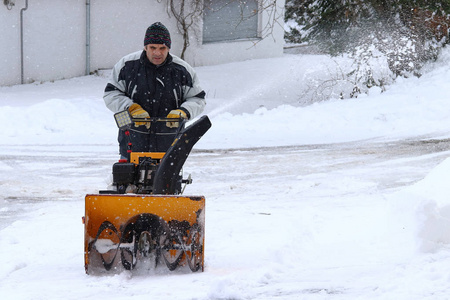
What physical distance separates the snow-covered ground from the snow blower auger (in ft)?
0.39

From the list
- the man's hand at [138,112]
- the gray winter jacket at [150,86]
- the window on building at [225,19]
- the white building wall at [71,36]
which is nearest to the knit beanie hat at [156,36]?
the gray winter jacket at [150,86]

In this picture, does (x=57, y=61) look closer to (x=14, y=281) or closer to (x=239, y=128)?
(x=239, y=128)

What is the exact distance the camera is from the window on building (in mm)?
21359

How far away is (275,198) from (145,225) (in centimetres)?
314

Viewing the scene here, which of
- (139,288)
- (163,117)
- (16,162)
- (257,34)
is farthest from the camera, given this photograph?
(257,34)

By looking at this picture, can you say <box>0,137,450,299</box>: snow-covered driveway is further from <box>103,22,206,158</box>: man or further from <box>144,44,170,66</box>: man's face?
<box>144,44,170,66</box>: man's face

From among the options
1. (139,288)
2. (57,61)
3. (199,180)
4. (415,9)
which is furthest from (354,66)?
(139,288)

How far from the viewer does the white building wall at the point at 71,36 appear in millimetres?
17719

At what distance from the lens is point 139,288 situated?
4.02 meters

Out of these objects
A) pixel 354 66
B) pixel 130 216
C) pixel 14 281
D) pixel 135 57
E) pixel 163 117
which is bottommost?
pixel 14 281

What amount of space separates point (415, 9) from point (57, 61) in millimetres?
9696

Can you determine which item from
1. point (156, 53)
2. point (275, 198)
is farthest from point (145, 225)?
point (275, 198)

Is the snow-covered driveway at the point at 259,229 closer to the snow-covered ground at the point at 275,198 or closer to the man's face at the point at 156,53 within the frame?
the snow-covered ground at the point at 275,198

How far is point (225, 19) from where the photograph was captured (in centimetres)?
2164
